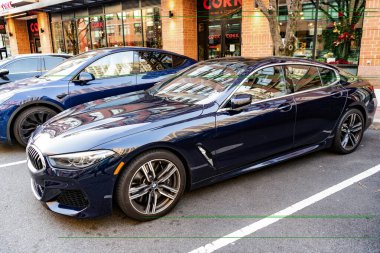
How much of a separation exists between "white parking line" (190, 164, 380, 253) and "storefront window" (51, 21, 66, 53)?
60.5ft

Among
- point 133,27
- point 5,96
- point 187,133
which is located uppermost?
point 133,27

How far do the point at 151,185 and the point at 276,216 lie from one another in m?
1.27

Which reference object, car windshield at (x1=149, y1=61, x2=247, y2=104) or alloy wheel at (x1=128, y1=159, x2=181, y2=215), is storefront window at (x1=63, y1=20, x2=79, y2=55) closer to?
car windshield at (x1=149, y1=61, x2=247, y2=104)

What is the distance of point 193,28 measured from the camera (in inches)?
494

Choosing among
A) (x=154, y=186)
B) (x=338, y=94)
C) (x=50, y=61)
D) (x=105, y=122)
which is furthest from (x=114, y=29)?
(x=154, y=186)

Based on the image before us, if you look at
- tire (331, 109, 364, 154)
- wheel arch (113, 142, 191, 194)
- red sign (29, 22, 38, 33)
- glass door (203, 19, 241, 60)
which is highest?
red sign (29, 22, 38, 33)

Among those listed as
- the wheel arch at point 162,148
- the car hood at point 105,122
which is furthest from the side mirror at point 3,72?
the wheel arch at point 162,148

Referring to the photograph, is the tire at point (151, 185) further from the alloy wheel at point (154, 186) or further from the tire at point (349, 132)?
the tire at point (349, 132)

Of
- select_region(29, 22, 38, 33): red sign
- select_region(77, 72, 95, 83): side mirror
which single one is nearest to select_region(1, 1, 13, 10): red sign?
select_region(29, 22, 38, 33): red sign

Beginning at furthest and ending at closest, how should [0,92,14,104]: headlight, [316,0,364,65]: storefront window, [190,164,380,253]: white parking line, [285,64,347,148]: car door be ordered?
[316,0,364,65]: storefront window
[0,92,14,104]: headlight
[285,64,347,148]: car door
[190,164,380,253]: white parking line

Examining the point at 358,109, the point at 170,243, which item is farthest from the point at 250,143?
the point at 358,109

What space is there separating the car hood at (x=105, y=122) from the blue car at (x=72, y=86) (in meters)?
1.54

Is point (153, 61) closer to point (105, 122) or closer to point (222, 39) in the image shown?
point (105, 122)

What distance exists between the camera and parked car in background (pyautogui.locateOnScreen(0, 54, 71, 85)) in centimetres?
755
